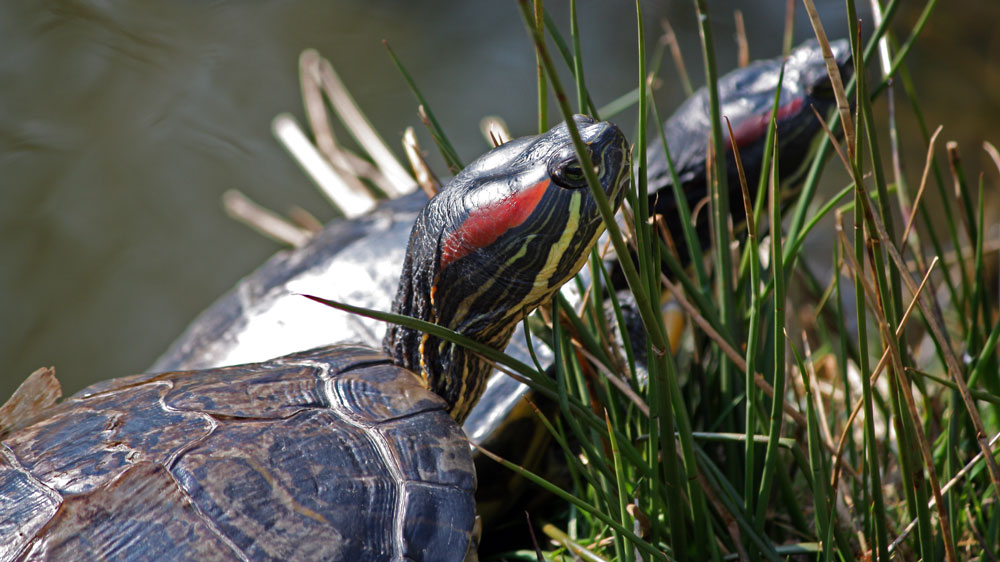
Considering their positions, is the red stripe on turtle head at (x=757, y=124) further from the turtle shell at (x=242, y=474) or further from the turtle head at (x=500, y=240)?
the turtle shell at (x=242, y=474)

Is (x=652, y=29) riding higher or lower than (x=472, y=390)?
higher

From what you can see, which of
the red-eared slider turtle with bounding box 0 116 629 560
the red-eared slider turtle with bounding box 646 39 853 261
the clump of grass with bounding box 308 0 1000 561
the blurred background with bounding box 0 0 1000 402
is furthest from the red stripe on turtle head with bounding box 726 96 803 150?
the blurred background with bounding box 0 0 1000 402

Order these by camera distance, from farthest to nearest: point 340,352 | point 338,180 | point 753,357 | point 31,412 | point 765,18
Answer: point 765,18 < point 338,180 < point 340,352 < point 31,412 < point 753,357

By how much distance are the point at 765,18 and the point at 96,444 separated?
389 cm

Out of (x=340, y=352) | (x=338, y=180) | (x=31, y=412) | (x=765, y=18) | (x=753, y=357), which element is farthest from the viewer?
(x=765, y=18)

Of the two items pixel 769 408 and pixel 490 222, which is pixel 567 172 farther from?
pixel 769 408

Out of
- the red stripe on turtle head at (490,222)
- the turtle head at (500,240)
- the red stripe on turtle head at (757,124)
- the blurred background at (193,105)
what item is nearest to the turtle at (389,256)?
the red stripe on turtle head at (757,124)

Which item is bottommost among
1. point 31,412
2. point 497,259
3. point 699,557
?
point 699,557

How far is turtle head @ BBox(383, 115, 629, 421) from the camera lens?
3.06 feet

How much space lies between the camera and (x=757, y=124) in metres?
1.60

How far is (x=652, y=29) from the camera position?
3.98 m

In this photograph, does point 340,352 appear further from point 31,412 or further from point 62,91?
point 62,91

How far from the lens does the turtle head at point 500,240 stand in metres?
0.93

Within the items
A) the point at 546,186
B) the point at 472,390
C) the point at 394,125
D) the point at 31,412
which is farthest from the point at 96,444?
the point at 394,125
